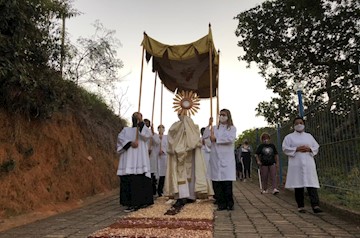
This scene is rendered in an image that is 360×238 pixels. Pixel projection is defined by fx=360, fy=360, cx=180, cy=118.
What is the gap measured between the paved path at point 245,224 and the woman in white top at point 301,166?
0.32 meters

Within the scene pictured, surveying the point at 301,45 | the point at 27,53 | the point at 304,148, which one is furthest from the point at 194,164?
the point at 301,45

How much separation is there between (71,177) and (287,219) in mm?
5547

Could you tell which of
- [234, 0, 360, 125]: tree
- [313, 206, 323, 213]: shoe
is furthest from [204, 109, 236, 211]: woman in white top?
[234, 0, 360, 125]: tree

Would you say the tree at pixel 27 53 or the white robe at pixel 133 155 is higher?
the tree at pixel 27 53

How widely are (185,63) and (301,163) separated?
426 centimetres

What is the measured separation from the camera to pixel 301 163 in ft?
22.6

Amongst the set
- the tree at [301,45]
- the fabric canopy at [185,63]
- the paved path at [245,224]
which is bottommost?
the paved path at [245,224]

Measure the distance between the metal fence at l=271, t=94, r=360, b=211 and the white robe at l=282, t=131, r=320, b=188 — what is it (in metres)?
0.44

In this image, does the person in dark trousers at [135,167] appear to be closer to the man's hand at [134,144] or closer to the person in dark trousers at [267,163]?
the man's hand at [134,144]

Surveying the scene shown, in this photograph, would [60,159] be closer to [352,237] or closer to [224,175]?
[224,175]

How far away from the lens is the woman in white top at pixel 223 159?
7.30m

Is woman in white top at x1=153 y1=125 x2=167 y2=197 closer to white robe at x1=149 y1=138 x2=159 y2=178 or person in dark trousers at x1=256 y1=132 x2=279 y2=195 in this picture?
white robe at x1=149 y1=138 x2=159 y2=178

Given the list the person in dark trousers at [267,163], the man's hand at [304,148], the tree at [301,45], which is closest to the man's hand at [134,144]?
the man's hand at [304,148]

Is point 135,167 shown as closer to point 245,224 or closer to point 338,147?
point 245,224
